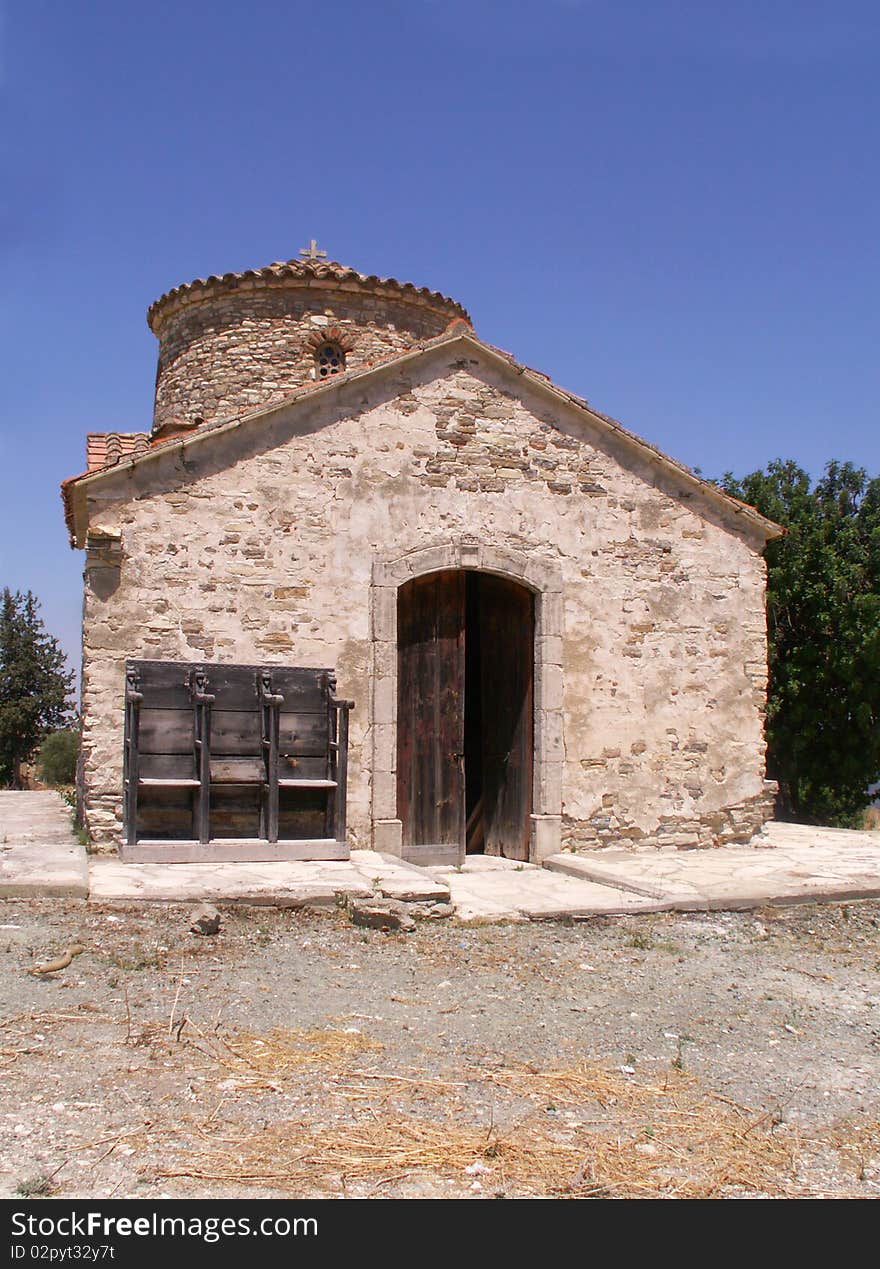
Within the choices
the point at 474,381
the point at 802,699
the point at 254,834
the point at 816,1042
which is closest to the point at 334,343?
the point at 474,381

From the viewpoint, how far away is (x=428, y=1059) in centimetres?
473

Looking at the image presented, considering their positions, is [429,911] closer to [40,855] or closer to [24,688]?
[40,855]

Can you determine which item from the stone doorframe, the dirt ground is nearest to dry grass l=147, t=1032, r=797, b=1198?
the dirt ground

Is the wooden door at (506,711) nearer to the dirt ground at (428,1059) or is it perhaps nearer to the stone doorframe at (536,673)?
the stone doorframe at (536,673)

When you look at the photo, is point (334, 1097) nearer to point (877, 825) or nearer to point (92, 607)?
point (92, 607)

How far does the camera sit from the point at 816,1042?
5258 millimetres

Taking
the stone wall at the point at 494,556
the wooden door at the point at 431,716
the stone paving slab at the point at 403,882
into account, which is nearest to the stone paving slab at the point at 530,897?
the stone paving slab at the point at 403,882

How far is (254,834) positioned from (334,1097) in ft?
14.5

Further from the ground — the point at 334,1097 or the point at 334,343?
the point at 334,343

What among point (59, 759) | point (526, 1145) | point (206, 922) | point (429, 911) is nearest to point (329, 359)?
point (429, 911)

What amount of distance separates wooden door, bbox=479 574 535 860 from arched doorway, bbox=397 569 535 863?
0.03 ft

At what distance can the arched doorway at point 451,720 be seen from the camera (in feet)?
33.0

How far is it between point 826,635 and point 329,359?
8.65 meters

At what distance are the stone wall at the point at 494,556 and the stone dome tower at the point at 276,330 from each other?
11.3 feet
